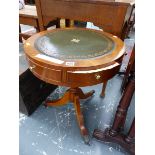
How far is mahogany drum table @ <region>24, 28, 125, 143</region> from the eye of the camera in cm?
97

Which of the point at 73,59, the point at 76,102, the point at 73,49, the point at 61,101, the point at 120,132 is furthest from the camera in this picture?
the point at 61,101

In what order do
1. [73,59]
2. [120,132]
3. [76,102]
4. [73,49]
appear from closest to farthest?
1. [73,59]
2. [73,49]
3. [120,132]
4. [76,102]

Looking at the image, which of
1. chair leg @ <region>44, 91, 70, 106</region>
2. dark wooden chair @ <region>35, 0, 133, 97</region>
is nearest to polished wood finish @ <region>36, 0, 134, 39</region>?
Answer: dark wooden chair @ <region>35, 0, 133, 97</region>

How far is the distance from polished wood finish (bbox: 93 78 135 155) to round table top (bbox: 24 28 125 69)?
298mm

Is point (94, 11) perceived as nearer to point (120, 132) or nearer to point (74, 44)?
point (74, 44)

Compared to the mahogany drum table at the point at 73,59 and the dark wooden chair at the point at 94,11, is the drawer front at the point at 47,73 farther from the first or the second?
the dark wooden chair at the point at 94,11

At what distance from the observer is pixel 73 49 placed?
1105 millimetres

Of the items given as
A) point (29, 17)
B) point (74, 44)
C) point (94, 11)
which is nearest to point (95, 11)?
point (94, 11)

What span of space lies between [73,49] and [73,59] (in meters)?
Answer: 0.13

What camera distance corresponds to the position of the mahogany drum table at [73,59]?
97 cm

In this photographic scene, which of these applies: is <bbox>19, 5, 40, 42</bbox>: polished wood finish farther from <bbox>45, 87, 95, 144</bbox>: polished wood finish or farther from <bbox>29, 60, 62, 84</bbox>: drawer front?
<bbox>29, 60, 62, 84</bbox>: drawer front
